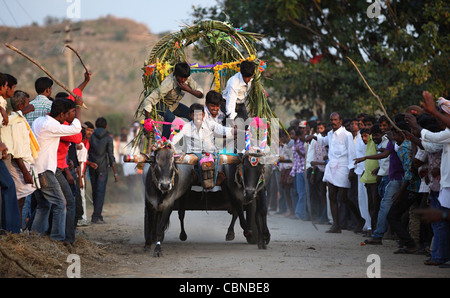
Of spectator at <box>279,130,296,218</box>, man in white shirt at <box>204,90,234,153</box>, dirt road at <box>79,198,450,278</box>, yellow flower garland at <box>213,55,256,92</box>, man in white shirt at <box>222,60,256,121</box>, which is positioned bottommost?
dirt road at <box>79,198,450,278</box>

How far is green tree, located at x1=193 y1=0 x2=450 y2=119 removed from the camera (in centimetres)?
1609

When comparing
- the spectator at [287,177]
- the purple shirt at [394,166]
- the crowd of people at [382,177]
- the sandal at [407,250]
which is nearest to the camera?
the crowd of people at [382,177]

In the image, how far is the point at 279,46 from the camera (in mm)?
21219

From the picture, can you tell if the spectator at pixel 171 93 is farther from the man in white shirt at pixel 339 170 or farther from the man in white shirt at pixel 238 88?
the man in white shirt at pixel 339 170

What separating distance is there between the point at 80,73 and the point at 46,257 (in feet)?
192

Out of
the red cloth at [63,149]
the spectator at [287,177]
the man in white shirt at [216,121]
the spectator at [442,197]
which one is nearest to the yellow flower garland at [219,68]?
the man in white shirt at [216,121]

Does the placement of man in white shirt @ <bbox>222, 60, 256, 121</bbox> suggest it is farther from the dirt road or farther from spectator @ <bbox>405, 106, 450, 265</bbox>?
spectator @ <bbox>405, 106, 450, 265</bbox>

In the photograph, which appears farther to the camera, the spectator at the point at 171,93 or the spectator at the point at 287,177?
the spectator at the point at 287,177

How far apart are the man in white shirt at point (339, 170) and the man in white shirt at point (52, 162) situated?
235 inches

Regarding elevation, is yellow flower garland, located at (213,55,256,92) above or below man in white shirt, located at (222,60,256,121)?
above

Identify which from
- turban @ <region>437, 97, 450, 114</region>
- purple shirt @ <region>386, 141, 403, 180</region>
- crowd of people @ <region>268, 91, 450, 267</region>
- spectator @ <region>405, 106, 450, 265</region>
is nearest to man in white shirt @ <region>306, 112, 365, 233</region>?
crowd of people @ <region>268, 91, 450, 267</region>

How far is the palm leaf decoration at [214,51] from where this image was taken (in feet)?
35.9

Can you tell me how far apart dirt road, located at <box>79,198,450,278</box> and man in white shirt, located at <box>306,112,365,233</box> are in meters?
0.45

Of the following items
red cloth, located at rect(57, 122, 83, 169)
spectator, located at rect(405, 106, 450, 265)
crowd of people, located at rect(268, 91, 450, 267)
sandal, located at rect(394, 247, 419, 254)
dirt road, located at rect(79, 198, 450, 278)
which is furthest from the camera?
sandal, located at rect(394, 247, 419, 254)
